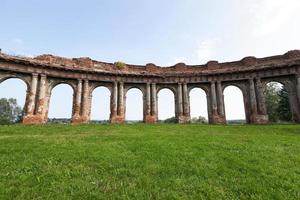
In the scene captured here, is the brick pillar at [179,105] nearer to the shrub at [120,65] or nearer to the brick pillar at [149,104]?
the brick pillar at [149,104]

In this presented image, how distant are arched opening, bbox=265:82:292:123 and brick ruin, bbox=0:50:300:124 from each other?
35.6 feet

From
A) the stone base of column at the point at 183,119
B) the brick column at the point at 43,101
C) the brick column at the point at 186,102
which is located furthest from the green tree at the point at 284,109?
the brick column at the point at 43,101

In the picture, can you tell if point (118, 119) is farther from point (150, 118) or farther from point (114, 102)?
point (150, 118)

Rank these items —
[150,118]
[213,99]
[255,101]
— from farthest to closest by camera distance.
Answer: [213,99] → [150,118] → [255,101]

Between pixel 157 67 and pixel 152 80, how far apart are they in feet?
8.69

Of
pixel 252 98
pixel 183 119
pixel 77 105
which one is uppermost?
pixel 252 98

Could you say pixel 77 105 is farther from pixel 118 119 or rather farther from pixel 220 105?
pixel 220 105

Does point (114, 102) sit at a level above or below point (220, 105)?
above

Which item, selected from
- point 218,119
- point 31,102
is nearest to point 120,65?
point 31,102

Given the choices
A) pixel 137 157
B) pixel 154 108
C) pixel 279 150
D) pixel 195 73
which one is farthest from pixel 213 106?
pixel 137 157

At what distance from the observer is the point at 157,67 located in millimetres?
33125

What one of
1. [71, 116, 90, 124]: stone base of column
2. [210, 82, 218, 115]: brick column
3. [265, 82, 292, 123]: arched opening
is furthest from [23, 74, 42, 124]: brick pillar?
[265, 82, 292, 123]: arched opening

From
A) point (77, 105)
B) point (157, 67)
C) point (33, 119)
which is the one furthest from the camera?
point (157, 67)

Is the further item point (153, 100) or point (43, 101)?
point (153, 100)
